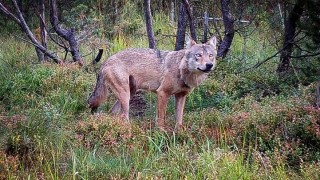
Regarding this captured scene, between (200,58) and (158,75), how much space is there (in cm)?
89

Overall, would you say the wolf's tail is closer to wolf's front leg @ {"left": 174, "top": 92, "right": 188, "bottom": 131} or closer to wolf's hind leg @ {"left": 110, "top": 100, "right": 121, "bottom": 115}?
wolf's hind leg @ {"left": 110, "top": 100, "right": 121, "bottom": 115}

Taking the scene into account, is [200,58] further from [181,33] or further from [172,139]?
[181,33]

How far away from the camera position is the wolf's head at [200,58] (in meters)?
7.89

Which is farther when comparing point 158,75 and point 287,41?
point 287,41

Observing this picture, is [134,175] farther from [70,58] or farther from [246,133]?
[70,58]

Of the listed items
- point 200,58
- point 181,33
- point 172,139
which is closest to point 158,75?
point 200,58

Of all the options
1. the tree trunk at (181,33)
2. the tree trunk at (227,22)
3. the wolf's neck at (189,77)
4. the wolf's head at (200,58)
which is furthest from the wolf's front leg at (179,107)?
the tree trunk at (227,22)

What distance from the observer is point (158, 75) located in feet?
28.0

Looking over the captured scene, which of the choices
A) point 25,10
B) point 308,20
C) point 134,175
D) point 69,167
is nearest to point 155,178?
point 134,175

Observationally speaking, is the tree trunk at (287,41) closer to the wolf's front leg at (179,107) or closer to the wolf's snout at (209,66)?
the wolf's front leg at (179,107)

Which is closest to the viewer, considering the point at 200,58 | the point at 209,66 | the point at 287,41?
the point at 209,66

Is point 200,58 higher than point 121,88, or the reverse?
point 200,58

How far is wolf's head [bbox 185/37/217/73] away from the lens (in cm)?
789

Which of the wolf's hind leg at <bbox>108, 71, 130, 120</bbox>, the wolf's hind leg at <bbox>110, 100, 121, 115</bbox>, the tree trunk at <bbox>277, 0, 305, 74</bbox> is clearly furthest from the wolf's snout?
the tree trunk at <bbox>277, 0, 305, 74</bbox>
